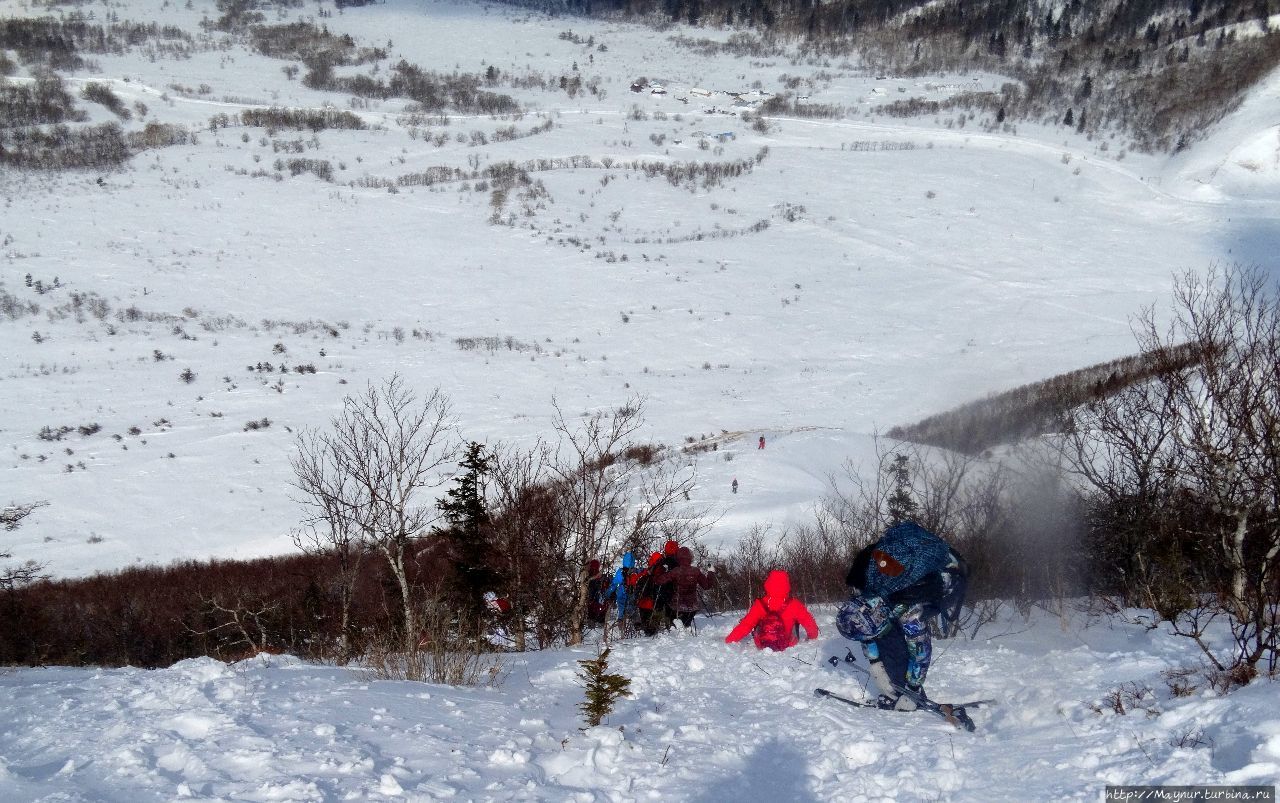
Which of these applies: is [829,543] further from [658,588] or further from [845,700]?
[845,700]

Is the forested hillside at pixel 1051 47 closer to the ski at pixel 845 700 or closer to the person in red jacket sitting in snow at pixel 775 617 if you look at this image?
the person in red jacket sitting in snow at pixel 775 617

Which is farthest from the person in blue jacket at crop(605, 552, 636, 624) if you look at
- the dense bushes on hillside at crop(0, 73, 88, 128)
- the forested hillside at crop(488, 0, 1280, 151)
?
the dense bushes on hillside at crop(0, 73, 88, 128)

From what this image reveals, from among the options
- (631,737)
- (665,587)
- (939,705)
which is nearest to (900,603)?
(939,705)

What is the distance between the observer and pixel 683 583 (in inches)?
343

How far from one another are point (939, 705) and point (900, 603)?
28.5 inches

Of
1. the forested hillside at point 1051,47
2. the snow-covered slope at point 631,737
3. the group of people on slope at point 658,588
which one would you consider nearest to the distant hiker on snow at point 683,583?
the group of people on slope at point 658,588

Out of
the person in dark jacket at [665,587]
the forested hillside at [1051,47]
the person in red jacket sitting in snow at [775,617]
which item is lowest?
the person in dark jacket at [665,587]

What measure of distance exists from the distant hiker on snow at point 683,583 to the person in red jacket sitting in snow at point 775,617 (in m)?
1.68

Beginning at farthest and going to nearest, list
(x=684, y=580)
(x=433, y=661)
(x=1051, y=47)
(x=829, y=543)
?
1. (x=1051, y=47)
2. (x=829, y=543)
3. (x=684, y=580)
4. (x=433, y=661)

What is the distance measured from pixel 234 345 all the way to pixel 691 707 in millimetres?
28111

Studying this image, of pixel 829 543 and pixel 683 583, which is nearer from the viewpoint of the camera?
pixel 683 583

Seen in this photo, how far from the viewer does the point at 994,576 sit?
10617 millimetres

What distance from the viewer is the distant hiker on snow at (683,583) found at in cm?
868

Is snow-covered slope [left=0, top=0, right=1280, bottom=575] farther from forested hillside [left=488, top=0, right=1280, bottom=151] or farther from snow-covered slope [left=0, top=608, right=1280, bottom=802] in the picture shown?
snow-covered slope [left=0, top=608, right=1280, bottom=802]
